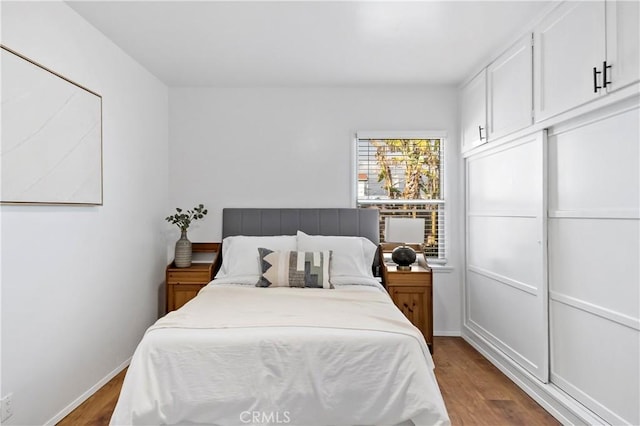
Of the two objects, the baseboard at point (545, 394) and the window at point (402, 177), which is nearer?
the baseboard at point (545, 394)

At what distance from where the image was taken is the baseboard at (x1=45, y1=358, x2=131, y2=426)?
7.96ft

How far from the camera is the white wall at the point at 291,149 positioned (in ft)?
13.9

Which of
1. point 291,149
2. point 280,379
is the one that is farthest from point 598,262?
point 291,149

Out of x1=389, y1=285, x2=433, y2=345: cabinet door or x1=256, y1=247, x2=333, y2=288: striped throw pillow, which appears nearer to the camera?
x1=256, y1=247, x2=333, y2=288: striped throw pillow

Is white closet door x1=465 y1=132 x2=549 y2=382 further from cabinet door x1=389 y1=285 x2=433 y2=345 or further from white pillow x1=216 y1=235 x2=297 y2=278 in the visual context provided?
white pillow x1=216 y1=235 x2=297 y2=278

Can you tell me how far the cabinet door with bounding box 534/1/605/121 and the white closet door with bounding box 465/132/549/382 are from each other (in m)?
0.29

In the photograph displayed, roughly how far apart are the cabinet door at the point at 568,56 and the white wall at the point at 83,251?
310 centimetres

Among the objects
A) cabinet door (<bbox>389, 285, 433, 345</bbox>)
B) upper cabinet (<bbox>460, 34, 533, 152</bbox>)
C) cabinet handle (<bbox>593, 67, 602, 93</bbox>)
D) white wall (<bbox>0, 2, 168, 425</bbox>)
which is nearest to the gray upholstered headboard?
cabinet door (<bbox>389, 285, 433, 345</bbox>)

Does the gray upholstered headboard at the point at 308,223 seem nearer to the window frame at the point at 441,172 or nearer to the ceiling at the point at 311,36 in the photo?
the window frame at the point at 441,172

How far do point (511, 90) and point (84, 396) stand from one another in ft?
12.5

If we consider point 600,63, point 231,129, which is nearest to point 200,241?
point 231,129

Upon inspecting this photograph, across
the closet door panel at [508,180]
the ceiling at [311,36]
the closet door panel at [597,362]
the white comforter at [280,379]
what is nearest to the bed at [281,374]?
the white comforter at [280,379]

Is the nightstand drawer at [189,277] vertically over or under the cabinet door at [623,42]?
under

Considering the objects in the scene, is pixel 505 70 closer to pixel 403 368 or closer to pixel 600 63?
pixel 600 63
